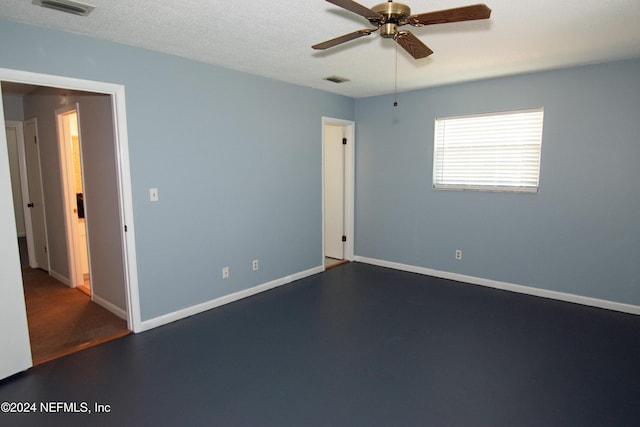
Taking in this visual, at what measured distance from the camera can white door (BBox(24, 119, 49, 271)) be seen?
16.4 feet

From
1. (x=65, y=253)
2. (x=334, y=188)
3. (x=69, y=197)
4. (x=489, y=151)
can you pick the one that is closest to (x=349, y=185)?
(x=334, y=188)

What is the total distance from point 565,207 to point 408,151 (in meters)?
1.97

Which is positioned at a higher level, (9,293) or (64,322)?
(9,293)

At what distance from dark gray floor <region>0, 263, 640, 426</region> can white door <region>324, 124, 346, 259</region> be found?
6.42 ft

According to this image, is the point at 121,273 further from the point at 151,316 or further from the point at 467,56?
the point at 467,56

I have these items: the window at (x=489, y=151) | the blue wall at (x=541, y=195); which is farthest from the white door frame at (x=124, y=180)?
the window at (x=489, y=151)

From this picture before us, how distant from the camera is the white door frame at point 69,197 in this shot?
427cm

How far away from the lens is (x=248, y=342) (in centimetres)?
310

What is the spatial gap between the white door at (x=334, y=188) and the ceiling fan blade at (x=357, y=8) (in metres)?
3.72

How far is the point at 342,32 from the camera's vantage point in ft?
8.76

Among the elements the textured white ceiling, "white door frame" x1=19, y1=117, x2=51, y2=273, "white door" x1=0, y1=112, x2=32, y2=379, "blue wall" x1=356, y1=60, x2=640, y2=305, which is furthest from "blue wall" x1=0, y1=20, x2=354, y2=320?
"white door frame" x1=19, y1=117, x2=51, y2=273

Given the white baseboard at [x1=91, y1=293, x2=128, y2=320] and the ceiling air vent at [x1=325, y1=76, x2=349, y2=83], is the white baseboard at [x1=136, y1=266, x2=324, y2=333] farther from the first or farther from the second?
the ceiling air vent at [x1=325, y1=76, x2=349, y2=83]

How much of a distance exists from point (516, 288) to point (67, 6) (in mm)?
4932

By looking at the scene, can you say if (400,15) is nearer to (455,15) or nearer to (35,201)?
(455,15)
